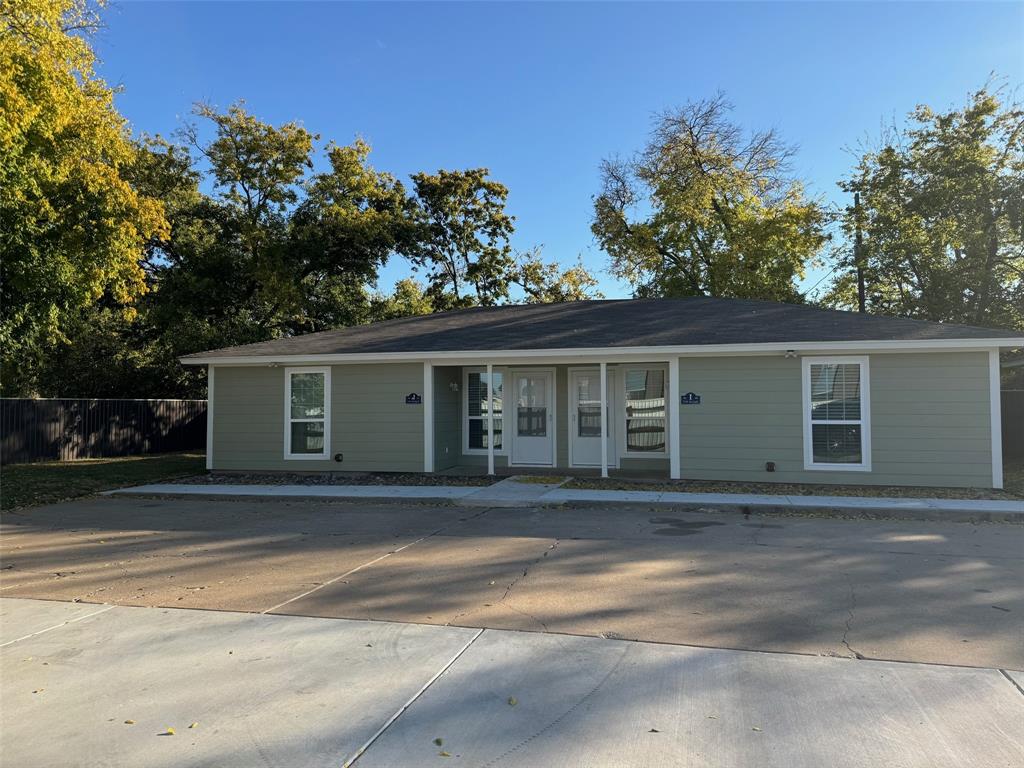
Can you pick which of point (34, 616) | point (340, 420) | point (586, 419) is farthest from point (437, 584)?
point (586, 419)

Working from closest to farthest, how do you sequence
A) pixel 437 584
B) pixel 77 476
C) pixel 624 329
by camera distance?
1. pixel 437 584
2. pixel 624 329
3. pixel 77 476

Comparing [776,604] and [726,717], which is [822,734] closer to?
[726,717]

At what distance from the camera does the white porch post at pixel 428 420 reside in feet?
44.8

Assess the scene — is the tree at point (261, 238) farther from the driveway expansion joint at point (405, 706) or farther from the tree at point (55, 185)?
the driveway expansion joint at point (405, 706)

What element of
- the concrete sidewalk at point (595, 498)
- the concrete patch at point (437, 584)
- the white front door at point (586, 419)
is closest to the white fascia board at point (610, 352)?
the white front door at point (586, 419)

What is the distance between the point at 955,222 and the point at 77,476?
82.0 feet

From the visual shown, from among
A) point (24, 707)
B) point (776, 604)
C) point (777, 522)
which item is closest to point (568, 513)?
point (777, 522)

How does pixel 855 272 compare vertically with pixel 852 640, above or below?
above

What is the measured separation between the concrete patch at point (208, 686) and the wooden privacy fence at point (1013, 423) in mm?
17639

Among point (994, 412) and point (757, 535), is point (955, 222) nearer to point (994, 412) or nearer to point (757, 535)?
point (994, 412)

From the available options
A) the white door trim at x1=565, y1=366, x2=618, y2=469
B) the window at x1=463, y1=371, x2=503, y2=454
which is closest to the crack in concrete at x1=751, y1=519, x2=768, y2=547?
the white door trim at x1=565, y1=366, x2=618, y2=469

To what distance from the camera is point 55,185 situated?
1405cm

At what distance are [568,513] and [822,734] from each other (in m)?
6.50

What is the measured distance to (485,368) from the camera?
15156 millimetres
